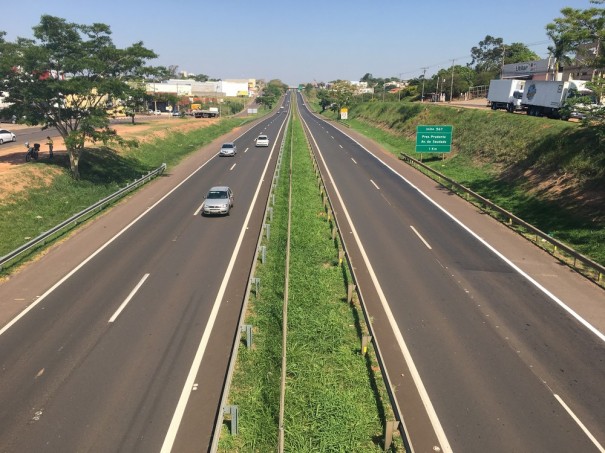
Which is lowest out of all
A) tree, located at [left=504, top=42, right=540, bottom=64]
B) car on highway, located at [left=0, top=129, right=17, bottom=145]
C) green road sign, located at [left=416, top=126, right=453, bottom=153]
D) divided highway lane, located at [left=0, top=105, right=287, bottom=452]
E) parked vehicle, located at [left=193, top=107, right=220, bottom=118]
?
divided highway lane, located at [left=0, top=105, right=287, bottom=452]

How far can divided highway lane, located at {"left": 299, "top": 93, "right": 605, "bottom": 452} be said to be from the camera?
1023 centimetres

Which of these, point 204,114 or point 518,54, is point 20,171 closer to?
point 204,114

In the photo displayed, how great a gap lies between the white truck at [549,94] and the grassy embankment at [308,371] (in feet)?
109

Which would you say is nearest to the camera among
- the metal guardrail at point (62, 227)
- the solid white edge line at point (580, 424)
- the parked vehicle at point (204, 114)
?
the solid white edge line at point (580, 424)

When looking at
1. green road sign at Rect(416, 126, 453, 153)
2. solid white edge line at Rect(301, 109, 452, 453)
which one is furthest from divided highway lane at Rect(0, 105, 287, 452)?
green road sign at Rect(416, 126, 453, 153)

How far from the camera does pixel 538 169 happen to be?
1292 inches

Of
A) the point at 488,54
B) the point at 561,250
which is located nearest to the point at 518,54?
the point at 488,54

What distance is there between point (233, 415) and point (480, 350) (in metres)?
7.88

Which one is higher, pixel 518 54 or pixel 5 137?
pixel 518 54

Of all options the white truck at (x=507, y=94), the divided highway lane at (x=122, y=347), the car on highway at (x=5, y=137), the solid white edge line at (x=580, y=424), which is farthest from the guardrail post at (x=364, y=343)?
the car on highway at (x=5, y=137)

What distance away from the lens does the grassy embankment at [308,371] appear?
993 centimetres

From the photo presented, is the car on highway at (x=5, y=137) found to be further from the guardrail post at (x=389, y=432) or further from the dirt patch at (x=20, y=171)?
the guardrail post at (x=389, y=432)

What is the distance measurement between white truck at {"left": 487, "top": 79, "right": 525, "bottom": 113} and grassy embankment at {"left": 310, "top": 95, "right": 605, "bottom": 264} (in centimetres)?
342

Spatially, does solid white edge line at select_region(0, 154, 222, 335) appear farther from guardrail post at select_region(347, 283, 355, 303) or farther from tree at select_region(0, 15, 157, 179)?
guardrail post at select_region(347, 283, 355, 303)
